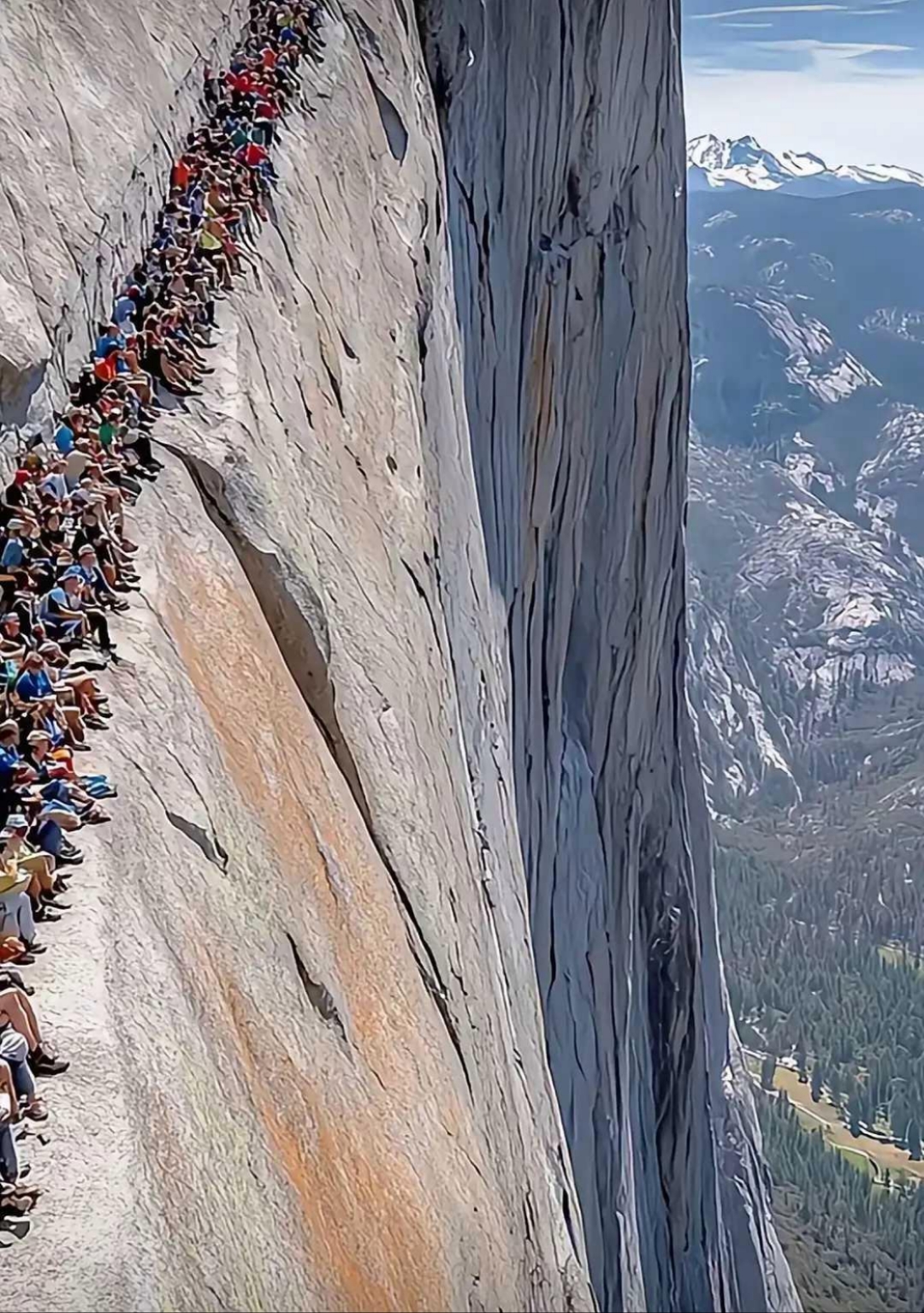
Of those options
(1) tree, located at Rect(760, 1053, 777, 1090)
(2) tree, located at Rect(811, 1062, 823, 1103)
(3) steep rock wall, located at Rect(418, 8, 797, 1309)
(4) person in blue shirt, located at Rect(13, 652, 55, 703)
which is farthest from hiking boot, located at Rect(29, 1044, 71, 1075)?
(2) tree, located at Rect(811, 1062, 823, 1103)

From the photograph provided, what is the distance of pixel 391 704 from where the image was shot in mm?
15094

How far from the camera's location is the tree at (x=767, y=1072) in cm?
17000

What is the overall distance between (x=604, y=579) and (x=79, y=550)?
2650cm

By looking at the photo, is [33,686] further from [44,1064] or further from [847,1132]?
[847,1132]

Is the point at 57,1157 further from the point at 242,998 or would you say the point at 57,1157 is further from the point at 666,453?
the point at 666,453

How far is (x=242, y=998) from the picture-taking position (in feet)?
32.4

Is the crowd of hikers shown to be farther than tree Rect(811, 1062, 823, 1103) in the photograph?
No

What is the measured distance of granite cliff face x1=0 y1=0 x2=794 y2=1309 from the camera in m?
9.07

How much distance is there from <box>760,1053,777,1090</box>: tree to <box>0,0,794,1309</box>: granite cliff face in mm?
135560

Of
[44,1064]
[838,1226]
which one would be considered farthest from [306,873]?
[838,1226]

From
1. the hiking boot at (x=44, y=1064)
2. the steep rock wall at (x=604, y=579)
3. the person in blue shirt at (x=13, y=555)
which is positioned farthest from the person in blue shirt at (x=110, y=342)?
the steep rock wall at (x=604, y=579)

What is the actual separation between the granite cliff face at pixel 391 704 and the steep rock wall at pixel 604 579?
0.16 meters

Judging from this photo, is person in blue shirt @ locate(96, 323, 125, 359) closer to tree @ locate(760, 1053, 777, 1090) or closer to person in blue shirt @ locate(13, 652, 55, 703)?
person in blue shirt @ locate(13, 652, 55, 703)

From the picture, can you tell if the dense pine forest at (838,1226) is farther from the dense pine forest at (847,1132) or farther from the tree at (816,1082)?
the tree at (816,1082)
